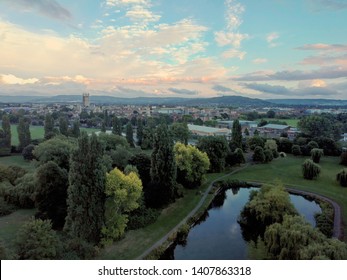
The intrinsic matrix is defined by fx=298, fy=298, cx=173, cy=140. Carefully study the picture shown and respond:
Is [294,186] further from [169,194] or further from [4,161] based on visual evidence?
[4,161]

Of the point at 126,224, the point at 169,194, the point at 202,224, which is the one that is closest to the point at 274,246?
the point at 202,224

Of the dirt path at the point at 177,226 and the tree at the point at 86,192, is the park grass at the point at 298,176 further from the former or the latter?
the tree at the point at 86,192

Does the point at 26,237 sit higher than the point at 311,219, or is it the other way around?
the point at 26,237

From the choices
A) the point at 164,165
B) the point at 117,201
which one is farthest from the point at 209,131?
the point at 117,201

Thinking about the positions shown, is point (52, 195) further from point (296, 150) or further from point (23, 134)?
point (296, 150)

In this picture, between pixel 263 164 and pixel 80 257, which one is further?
pixel 263 164

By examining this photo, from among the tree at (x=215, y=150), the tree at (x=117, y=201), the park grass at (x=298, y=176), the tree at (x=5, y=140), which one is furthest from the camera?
the tree at (x=5, y=140)

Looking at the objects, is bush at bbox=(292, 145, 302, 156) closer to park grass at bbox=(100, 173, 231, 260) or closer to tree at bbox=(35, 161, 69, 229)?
park grass at bbox=(100, 173, 231, 260)

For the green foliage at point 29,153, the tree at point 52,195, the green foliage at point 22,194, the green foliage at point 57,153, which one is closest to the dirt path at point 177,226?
the tree at point 52,195
